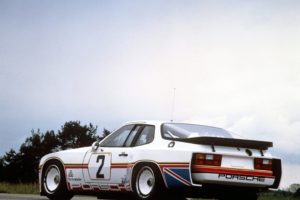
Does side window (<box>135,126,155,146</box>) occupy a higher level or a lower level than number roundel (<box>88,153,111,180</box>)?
higher

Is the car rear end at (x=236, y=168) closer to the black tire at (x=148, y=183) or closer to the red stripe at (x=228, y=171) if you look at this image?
the red stripe at (x=228, y=171)

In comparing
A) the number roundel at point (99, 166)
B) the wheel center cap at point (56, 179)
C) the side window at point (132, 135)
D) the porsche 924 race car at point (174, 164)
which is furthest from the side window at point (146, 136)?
the wheel center cap at point (56, 179)

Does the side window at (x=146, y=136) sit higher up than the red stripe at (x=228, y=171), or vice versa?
the side window at (x=146, y=136)

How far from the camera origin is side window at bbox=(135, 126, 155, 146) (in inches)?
457

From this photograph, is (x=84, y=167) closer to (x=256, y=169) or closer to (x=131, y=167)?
(x=131, y=167)

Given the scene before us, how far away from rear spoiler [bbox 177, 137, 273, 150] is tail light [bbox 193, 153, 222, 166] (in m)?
0.23

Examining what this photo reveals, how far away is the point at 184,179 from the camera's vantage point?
34.7ft

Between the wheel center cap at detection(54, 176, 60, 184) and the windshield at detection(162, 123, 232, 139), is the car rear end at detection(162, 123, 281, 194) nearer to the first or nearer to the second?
the windshield at detection(162, 123, 232, 139)

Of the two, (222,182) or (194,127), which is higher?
(194,127)

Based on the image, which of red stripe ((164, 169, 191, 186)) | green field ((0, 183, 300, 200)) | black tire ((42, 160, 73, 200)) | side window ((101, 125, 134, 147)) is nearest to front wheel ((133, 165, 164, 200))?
red stripe ((164, 169, 191, 186))

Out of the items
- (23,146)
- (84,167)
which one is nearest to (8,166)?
(23,146)

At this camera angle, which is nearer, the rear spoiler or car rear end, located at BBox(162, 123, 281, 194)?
car rear end, located at BBox(162, 123, 281, 194)

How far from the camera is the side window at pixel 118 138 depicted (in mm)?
12180

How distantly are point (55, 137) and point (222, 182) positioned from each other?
67.6 m
